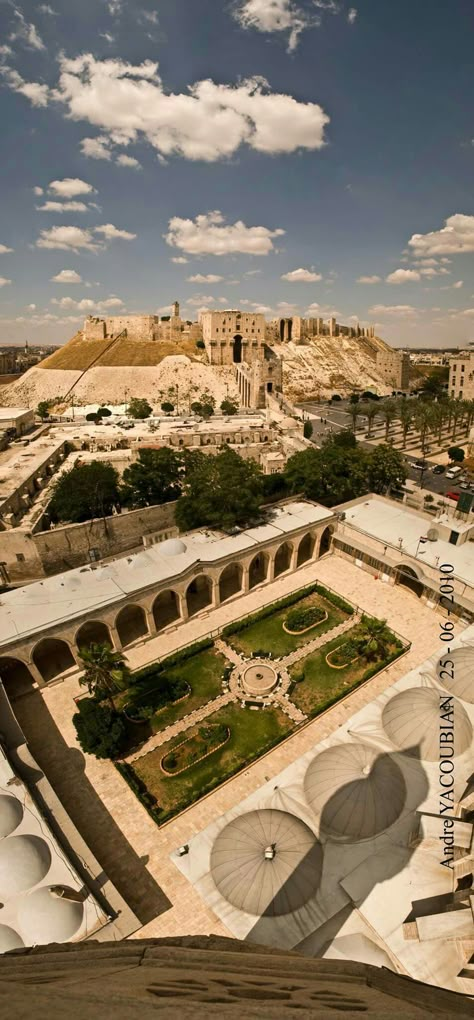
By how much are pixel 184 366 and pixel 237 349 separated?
1533cm

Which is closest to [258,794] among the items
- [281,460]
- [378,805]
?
[378,805]

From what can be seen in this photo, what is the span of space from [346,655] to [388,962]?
17.2m

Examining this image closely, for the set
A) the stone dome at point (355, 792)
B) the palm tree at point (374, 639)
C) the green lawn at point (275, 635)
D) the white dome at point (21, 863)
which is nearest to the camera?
the white dome at point (21, 863)

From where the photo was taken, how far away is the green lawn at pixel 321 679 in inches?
1134

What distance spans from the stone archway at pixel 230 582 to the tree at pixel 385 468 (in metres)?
21.0

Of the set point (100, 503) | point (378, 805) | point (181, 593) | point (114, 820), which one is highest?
point (100, 503)

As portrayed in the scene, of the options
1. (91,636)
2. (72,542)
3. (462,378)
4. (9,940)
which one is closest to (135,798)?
(9,940)

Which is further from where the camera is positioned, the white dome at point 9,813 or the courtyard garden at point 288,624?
the courtyard garden at point 288,624

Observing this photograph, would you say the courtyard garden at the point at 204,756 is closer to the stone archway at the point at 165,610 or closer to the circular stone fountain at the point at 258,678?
the circular stone fountain at the point at 258,678

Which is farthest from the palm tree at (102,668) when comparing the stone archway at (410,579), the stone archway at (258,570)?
the stone archway at (410,579)

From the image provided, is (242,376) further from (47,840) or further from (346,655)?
(47,840)

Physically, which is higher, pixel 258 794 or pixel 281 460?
pixel 281 460

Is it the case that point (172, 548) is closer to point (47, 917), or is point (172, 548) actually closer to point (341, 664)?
point (341, 664)

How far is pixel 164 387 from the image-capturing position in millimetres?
103375
